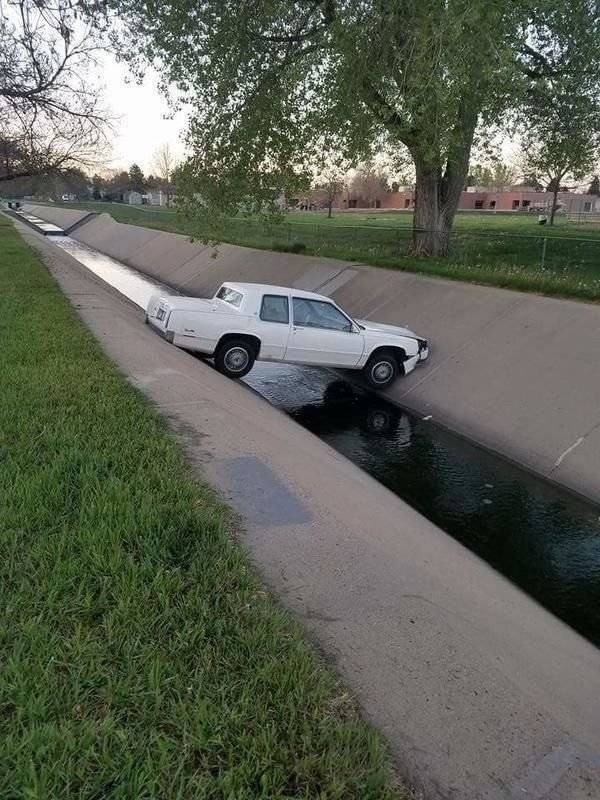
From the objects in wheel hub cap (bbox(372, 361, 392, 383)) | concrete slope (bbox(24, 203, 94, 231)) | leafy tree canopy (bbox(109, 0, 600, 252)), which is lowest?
wheel hub cap (bbox(372, 361, 392, 383))

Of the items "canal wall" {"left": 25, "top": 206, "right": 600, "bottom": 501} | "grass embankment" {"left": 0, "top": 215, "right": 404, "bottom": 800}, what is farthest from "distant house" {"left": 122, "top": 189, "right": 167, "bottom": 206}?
"grass embankment" {"left": 0, "top": 215, "right": 404, "bottom": 800}

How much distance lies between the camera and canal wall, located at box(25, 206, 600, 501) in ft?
29.1

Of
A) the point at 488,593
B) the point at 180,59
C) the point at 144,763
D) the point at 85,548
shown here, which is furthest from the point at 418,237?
the point at 144,763

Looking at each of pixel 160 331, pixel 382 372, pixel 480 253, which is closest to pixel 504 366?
pixel 382 372

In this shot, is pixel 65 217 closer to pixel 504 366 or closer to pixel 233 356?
pixel 233 356

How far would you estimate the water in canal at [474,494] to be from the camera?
6.07m

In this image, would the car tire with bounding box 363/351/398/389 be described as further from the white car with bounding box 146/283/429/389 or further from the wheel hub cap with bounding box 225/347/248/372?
the wheel hub cap with bounding box 225/347/248/372

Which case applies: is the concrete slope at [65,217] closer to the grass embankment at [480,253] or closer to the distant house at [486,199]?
the grass embankment at [480,253]

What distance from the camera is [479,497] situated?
784 centimetres

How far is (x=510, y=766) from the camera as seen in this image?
9.34 feet

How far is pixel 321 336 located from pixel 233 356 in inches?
62.9

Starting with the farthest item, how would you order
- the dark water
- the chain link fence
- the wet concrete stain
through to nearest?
the chain link fence, the dark water, the wet concrete stain

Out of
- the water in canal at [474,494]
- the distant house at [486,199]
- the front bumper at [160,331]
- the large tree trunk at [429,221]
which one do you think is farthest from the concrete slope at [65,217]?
the water in canal at [474,494]

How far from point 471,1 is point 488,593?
829 centimetres
